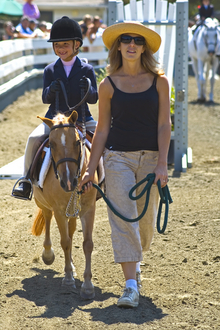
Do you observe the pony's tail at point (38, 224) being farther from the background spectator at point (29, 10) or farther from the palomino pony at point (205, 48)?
the background spectator at point (29, 10)

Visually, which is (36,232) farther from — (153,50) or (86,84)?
(153,50)

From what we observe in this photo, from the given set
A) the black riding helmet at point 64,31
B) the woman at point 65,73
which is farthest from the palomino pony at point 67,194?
the black riding helmet at point 64,31

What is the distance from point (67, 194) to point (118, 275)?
0.96 m

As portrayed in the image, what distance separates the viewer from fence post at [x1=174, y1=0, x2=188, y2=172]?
7.48 metres

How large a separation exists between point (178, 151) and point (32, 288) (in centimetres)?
429

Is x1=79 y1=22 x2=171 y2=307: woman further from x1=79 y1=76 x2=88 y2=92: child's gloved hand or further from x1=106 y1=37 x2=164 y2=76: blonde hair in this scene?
x1=79 y1=76 x2=88 y2=92: child's gloved hand

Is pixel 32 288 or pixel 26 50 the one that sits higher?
pixel 26 50

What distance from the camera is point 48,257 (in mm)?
4711

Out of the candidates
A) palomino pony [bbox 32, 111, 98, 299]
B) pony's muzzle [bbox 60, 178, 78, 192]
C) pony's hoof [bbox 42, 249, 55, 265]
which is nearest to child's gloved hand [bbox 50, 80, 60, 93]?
palomino pony [bbox 32, 111, 98, 299]

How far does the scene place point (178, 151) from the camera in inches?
311

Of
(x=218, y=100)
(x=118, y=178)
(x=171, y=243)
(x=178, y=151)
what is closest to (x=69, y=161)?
(x=118, y=178)

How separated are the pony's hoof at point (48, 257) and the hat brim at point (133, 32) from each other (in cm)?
217

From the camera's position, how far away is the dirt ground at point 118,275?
11.8ft

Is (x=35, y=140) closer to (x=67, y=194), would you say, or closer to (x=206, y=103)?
(x=67, y=194)
